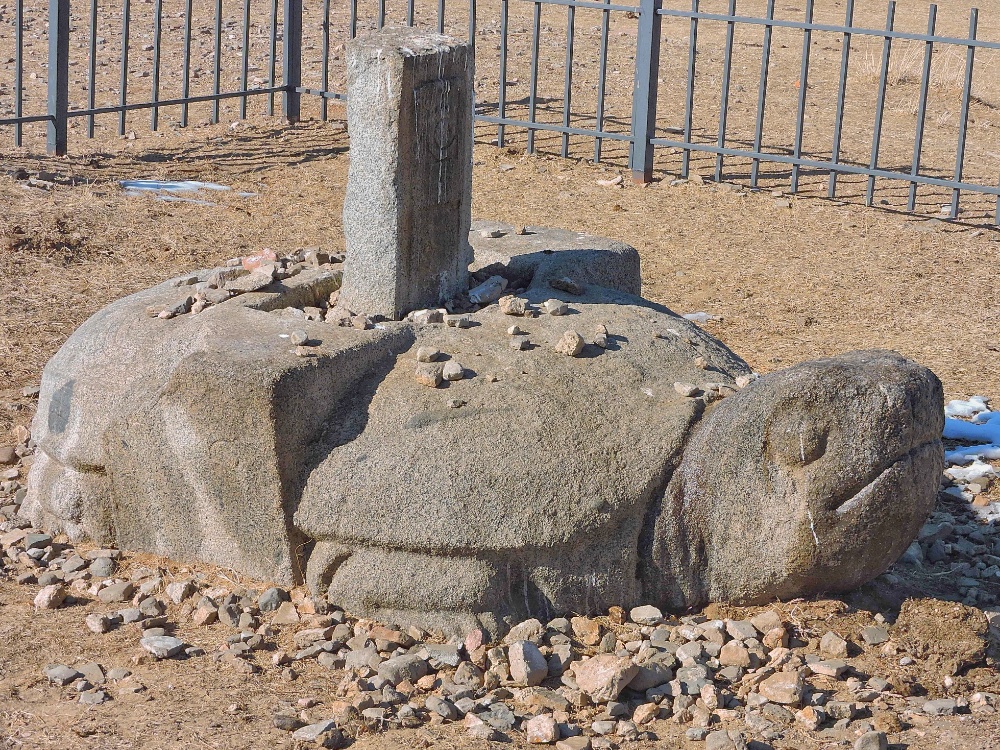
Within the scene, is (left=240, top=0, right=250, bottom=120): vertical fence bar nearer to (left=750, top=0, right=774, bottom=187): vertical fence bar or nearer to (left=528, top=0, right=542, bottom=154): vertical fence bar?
(left=528, top=0, right=542, bottom=154): vertical fence bar

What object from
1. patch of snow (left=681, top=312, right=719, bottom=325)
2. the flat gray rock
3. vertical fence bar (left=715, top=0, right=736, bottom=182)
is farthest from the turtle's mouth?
vertical fence bar (left=715, top=0, right=736, bottom=182)

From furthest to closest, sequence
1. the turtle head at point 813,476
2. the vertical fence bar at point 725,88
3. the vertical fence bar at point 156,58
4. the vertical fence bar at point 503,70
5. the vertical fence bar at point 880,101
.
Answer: the vertical fence bar at point 503,70
the vertical fence bar at point 156,58
the vertical fence bar at point 725,88
the vertical fence bar at point 880,101
the turtle head at point 813,476

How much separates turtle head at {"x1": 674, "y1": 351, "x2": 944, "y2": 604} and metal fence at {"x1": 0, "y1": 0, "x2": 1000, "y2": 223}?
16.0 feet

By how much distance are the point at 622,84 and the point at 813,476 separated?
892 cm

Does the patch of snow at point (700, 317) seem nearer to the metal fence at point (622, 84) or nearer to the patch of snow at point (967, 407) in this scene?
the patch of snow at point (967, 407)

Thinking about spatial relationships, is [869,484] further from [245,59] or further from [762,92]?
[245,59]

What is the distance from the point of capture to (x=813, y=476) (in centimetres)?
369

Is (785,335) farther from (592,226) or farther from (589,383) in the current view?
(589,383)

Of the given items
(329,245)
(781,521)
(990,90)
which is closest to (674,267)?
(329,245)

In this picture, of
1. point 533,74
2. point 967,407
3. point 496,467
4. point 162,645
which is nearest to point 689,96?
point 533,74

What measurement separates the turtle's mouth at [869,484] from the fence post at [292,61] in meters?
7.91

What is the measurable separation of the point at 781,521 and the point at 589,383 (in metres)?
0.75

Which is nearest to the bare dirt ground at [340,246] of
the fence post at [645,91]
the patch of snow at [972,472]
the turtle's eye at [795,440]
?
the fence post at [645,91]

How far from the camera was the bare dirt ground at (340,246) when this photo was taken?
341 centimetres
